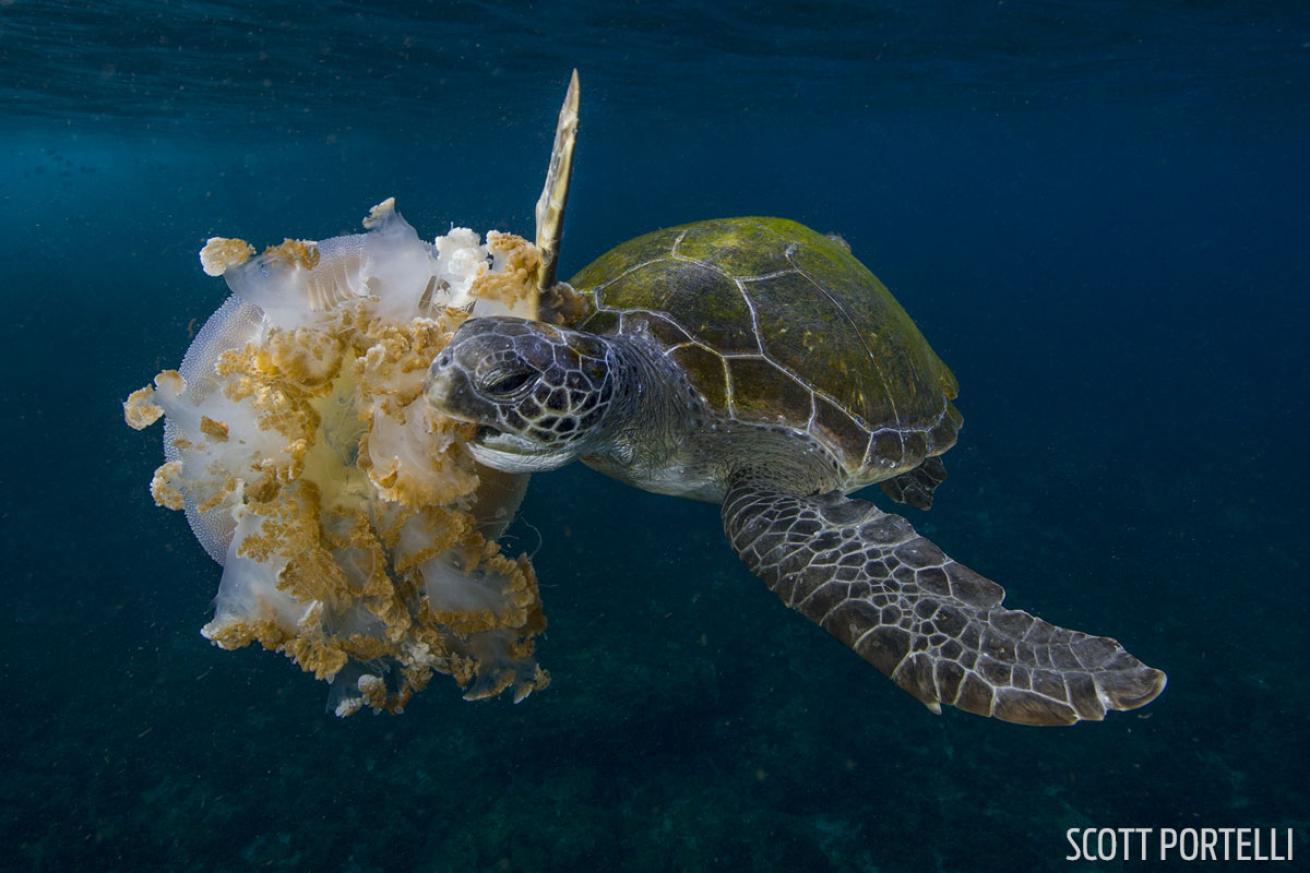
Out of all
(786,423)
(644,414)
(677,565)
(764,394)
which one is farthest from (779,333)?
(677,565)

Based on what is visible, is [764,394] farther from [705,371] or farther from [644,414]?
[644,414]

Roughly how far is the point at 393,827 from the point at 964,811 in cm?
377

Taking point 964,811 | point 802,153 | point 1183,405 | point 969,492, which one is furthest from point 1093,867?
point 802,153

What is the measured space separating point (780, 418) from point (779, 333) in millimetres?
442

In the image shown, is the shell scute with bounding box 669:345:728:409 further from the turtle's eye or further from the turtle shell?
the turtle's eye

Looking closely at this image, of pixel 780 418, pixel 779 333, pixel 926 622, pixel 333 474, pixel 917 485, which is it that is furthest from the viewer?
pixel 917 485

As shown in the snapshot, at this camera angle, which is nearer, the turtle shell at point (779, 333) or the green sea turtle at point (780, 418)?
the green sea turtle at point (780, 418)

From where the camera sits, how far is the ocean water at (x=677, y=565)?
4.54 meters

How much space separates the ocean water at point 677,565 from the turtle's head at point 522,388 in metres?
3.20

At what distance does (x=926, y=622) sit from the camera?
230 centimetres

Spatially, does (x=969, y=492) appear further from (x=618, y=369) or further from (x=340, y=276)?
(x=340, y=276)

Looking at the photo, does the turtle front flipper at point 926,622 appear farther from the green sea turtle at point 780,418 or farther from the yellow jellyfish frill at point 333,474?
the yellow jellyfish frill at point 333,474

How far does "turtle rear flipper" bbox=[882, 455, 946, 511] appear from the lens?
459 cm

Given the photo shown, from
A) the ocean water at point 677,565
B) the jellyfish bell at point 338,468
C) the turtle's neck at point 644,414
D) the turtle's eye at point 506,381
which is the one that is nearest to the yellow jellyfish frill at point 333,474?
the jellyfish bell at point 338,468
